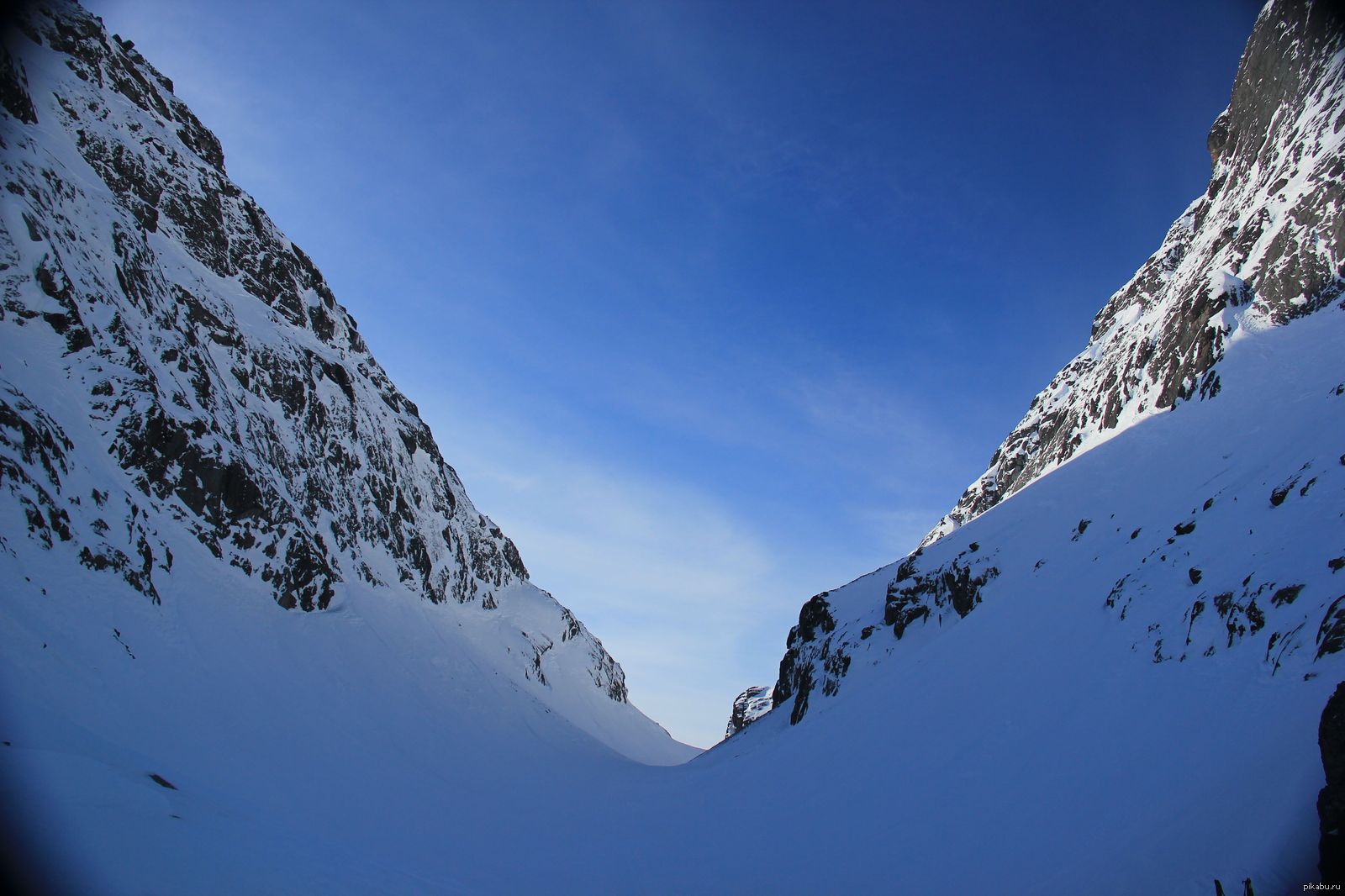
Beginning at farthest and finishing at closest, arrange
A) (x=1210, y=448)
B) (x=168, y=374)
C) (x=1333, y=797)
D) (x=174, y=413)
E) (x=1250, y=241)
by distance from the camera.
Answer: (x=168, y=374) < (x=1250, y=241) < (x=174, y=413) < (x=1210, y=448) < (x=1333, y=797)

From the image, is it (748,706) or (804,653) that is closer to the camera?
(804,653)

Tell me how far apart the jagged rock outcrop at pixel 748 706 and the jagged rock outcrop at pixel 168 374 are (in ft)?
157

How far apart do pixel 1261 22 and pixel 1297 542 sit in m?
53.6

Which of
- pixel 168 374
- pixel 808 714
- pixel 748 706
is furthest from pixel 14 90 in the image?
pixel 748 706

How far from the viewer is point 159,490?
37.8 m

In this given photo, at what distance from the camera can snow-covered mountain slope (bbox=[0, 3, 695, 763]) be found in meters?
30.1

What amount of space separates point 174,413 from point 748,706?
96.9 meters

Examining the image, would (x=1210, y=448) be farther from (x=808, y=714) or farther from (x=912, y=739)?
(x=808, y=714)

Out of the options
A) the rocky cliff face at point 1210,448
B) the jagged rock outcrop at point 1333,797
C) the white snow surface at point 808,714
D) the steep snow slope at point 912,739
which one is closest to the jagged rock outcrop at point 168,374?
the white snow surface at point 808,714

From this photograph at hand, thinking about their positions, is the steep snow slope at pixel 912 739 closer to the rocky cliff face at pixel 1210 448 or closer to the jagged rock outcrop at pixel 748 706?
the rocky cliff face at pixel 1210 448

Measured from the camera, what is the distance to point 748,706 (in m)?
113

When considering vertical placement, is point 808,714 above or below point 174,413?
below

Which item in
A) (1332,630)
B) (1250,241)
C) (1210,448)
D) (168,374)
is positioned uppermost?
(1250,241)

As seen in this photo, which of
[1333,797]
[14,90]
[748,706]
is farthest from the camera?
[748,706]
